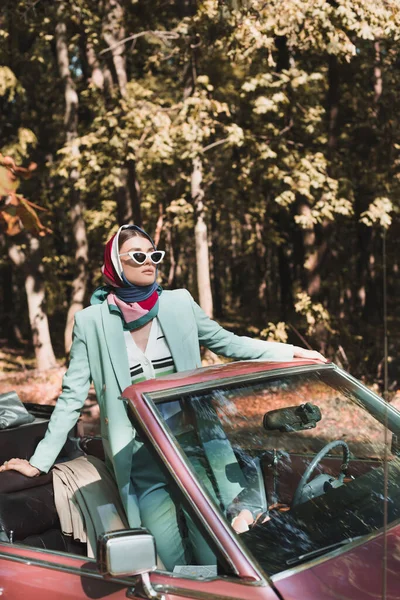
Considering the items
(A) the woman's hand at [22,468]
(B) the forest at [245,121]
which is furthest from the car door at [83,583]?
(B) the forest at [245,121]

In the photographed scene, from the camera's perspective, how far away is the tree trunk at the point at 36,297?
65.7 ft

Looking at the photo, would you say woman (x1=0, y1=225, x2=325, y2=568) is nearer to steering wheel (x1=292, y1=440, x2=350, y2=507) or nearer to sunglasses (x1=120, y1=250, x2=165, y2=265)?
sunglasses (x1=120, y1=250, x2=165, y2=265)

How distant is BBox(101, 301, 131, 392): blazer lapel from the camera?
344 cm

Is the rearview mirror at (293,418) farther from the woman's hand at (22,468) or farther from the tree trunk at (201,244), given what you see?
the tree trunk at (201,244)

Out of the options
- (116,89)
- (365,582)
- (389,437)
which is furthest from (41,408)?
(116,89)

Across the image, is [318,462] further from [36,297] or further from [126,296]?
[36,297]

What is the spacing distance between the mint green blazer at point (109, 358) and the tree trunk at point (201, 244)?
11352mm

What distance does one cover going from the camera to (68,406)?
11.7ft

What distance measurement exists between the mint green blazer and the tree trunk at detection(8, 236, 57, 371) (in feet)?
54.4

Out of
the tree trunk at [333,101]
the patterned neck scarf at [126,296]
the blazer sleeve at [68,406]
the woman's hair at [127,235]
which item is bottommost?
the blazer sleeve at [68,406]

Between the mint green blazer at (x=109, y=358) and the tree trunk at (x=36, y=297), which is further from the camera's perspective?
the tree trunk at (x=36, y=297)

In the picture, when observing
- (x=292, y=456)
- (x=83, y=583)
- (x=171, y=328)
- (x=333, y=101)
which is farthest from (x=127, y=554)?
(x=333, y=101)

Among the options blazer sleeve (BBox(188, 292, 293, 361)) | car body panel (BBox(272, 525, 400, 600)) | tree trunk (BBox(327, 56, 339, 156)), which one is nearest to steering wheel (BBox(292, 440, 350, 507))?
car body panel (BBox(272, 525, 400, 600))

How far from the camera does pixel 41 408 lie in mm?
4863
